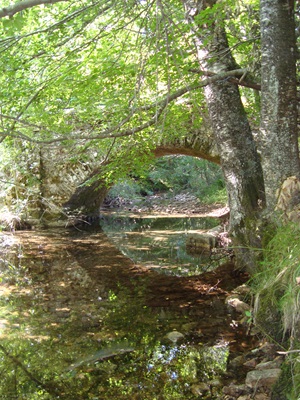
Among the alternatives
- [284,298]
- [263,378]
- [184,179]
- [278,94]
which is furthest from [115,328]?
[184,179]

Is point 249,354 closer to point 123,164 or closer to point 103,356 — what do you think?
point 103,356

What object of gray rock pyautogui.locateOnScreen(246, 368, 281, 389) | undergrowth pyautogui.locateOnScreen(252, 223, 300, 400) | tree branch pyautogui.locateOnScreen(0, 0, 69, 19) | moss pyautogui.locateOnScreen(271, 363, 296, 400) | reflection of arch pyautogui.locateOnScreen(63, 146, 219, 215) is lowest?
gray rock pyautogui.locateOnScreen(246, 368, 281, 389)

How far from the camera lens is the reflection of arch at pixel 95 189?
938 cm

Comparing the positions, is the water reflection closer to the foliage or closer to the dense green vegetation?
the dense green vegetation

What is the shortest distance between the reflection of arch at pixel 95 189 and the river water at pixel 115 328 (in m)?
2.50

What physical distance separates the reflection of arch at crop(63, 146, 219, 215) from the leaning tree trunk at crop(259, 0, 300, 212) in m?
4.62

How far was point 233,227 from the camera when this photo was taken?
4648 millimetres

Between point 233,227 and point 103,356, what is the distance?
2191mm

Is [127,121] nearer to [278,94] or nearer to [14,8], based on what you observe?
[278,94]

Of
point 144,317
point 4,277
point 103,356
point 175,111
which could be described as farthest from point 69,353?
point 175,111

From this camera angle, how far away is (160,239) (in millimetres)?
9273

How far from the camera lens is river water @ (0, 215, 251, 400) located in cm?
282

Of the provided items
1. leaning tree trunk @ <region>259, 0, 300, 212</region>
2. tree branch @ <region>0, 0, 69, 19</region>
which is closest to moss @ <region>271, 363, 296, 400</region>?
leaning tree trunk @ <region>259, 0, 300, 212</region>

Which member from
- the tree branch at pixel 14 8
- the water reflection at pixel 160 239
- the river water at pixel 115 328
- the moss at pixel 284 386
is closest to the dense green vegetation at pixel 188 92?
the moss at pixel 284 386
